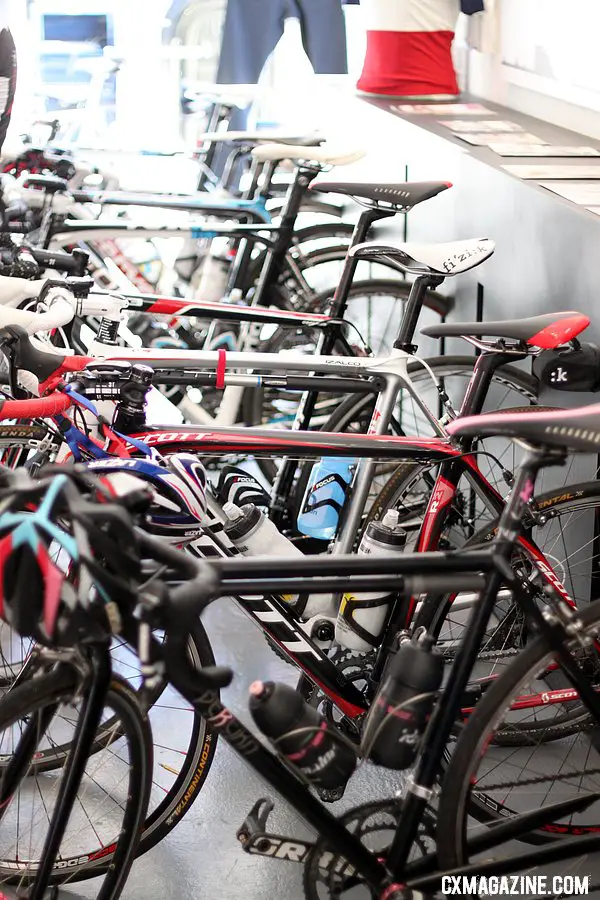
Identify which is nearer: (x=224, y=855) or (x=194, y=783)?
(x=194, y=783)

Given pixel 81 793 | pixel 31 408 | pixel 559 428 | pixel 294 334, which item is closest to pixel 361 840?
pixel 81 793

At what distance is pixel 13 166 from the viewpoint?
165 inches

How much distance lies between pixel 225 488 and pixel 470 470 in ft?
2.07

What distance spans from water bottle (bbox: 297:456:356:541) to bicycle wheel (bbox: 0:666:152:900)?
0.91 meters

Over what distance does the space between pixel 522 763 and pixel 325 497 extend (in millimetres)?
838

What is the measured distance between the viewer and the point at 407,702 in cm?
171

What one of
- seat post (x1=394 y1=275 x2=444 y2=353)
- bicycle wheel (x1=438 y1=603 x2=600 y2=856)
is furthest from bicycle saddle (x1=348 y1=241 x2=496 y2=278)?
bicycle wheel (x1=438 y1=603 x2=600 y2=856)

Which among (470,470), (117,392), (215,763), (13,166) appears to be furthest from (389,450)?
(13,166)

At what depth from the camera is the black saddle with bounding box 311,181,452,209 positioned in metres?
3.07

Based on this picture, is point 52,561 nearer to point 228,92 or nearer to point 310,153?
point 310,153

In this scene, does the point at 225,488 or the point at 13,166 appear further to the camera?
the point at 13,166

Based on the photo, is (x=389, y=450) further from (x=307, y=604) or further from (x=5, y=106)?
(x=5, y=106)

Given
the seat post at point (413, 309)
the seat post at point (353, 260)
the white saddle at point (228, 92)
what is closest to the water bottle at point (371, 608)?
the seat post at point (413, 309)

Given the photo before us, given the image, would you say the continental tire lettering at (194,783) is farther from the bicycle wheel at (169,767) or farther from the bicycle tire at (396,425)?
the bicycle tire at (396,425)
